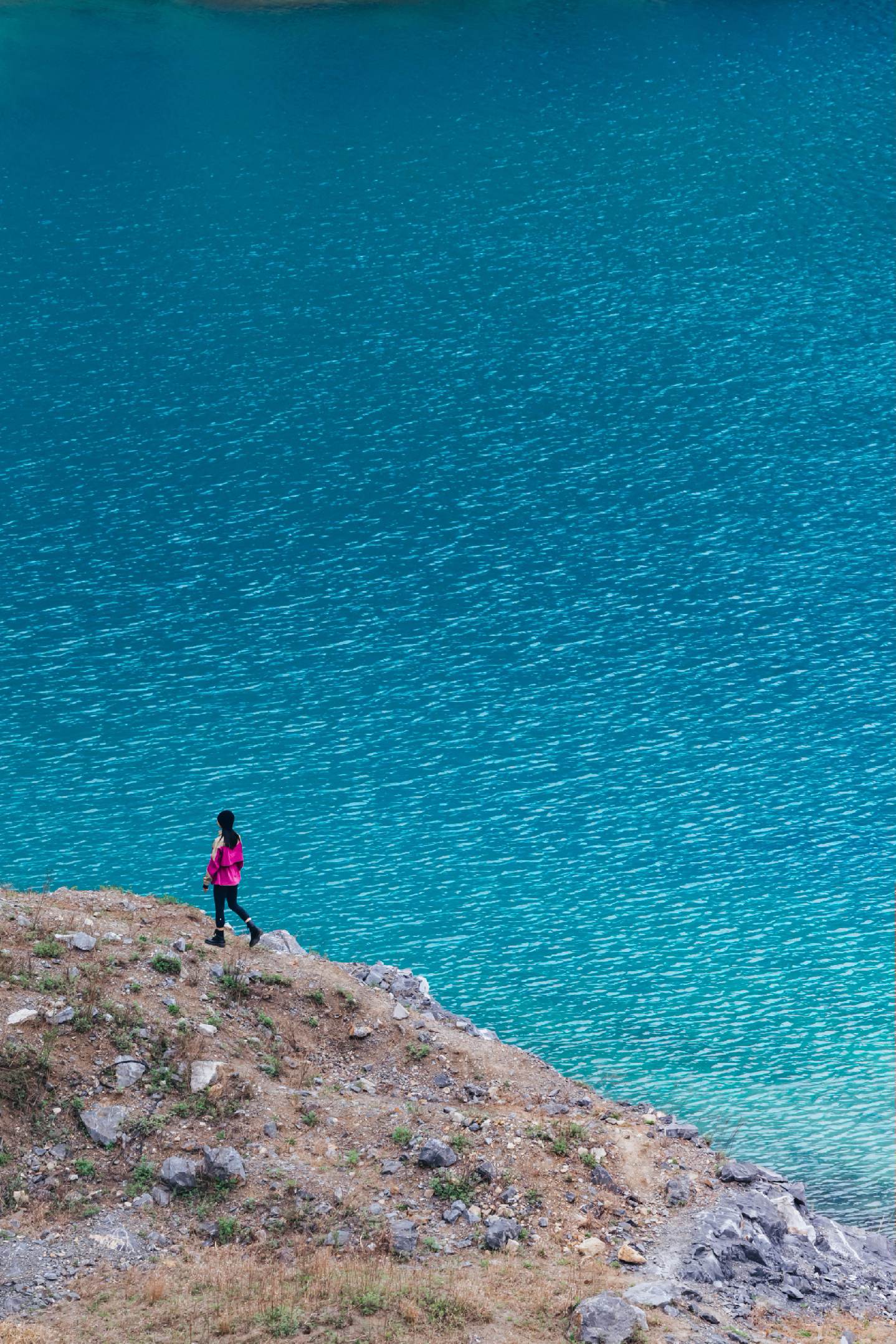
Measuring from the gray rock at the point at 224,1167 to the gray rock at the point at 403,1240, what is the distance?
1884mm

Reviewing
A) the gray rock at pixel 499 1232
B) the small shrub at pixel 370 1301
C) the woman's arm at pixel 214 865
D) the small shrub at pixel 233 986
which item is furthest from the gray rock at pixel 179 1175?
the woman's arm at pixel 214 865

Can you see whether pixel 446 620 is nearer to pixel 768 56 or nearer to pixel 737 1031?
pixel 737 1031

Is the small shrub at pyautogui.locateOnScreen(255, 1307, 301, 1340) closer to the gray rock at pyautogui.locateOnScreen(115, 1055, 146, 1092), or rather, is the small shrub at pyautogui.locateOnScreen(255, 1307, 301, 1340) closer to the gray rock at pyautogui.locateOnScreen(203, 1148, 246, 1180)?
the gray rock at pyautogui.locateOnScreen(203, 1148, 246, 1180)

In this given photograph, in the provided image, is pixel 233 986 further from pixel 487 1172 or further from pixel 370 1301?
pixel 370 1301

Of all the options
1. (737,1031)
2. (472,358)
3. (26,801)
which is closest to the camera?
(737,1031)

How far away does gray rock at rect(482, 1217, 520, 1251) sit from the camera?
16312mm

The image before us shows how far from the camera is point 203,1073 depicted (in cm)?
1786

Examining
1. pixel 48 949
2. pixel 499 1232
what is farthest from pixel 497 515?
pixel 499 1232

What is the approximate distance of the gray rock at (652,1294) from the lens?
1542 cm

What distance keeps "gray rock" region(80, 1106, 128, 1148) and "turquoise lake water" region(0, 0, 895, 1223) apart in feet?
26.6

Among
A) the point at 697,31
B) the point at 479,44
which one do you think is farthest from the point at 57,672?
the point at 697,31

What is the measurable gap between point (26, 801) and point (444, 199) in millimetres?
37833

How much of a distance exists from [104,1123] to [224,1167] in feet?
5.09

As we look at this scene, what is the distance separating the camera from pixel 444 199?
59594 mm
